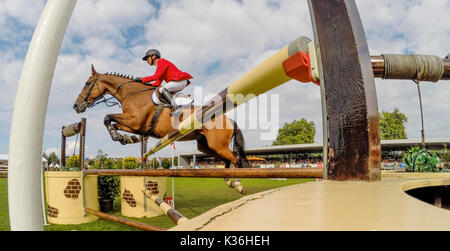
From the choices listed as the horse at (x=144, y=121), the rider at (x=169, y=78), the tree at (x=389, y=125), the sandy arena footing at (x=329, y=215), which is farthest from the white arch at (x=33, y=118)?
the tree at (x=389, y=125)

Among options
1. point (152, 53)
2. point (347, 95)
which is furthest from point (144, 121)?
point (347, 95)

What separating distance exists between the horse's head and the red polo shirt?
2.73 ft

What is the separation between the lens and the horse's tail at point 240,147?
10.8 feet

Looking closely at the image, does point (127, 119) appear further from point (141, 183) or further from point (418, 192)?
point (418, 192)

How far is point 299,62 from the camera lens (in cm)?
59

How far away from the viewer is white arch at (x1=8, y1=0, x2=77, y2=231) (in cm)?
48

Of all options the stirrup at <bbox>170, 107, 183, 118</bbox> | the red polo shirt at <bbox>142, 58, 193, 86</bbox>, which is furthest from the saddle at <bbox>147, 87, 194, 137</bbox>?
the red polo shirt at <bbox>142, 58, 193, 86</bbox>

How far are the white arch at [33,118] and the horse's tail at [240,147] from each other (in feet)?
9.20

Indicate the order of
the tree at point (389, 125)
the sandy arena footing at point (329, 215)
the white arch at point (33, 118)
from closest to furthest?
the sandy arena footing at point (329, 215) < the white arch at point (33, 118) < the tree at point (389, 125)

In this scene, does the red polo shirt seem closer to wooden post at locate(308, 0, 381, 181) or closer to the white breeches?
the white breeches

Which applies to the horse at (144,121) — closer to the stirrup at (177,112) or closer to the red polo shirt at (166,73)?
the stirrup at (177,112)

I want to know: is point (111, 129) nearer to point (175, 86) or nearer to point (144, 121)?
point (144, 121)
